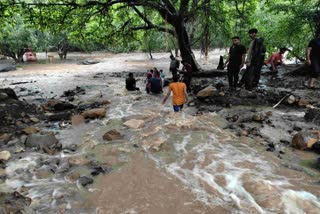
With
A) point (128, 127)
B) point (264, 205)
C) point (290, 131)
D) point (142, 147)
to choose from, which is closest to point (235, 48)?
point (290, 131)

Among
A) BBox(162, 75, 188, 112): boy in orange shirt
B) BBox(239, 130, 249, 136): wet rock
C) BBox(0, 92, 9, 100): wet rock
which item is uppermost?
BBox(162, 75, 188, 112): boy in orange shirt

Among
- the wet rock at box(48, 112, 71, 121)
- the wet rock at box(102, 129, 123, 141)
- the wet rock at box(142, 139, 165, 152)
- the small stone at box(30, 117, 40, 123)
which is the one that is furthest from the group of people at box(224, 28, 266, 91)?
the small stone at box(30, 117, 40, 123)

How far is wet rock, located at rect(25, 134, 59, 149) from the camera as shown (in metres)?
6.79

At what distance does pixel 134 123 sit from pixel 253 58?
4.85 meters

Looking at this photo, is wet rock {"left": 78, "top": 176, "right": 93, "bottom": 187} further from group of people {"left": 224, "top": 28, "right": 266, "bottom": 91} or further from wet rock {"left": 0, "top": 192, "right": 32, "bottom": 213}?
group of people {"left": 224, "top": 28, "right": 266, "bottom": 91}

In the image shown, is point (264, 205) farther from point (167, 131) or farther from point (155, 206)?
point (167, 131)

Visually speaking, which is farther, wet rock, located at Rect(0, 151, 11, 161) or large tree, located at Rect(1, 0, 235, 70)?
large tree, located at Rect(1, 0, 235, 70)

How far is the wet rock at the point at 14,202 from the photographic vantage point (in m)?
4.13

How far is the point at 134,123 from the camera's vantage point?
828cm

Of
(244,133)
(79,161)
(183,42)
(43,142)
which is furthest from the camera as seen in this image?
(183,42)

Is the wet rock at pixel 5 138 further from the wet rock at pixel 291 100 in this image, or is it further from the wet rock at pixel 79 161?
the wet rock at pixel 291 100

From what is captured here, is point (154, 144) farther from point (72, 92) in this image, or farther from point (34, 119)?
point (72, 92)

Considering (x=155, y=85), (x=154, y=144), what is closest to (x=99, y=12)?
(x=155, y=85)

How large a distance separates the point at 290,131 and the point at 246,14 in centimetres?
1110
